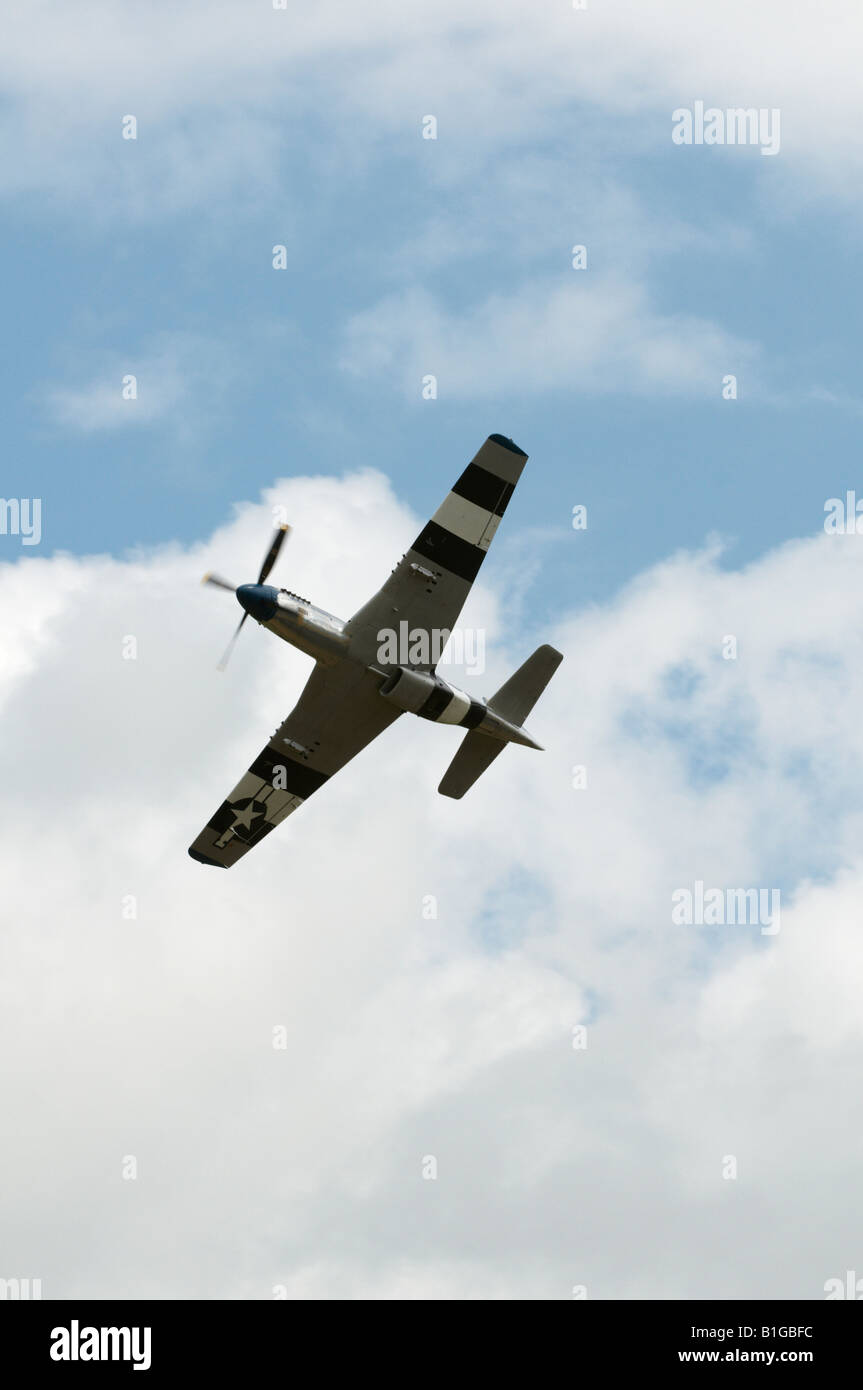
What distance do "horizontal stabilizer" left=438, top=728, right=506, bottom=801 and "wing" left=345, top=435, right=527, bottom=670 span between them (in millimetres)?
3486

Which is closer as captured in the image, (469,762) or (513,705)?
(513,705)

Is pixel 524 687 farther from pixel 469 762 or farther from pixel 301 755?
pixel 301 755

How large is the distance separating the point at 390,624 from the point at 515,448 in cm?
514


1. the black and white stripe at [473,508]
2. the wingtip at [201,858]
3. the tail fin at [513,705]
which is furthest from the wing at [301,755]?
the black and white stripe at [473,508]

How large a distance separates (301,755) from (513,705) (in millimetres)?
5685

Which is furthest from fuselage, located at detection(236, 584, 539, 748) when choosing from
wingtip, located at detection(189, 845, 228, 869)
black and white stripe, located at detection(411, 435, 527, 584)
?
wingtip, located at detection(189, 845, 228, 869)

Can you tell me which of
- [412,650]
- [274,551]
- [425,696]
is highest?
[274,551]

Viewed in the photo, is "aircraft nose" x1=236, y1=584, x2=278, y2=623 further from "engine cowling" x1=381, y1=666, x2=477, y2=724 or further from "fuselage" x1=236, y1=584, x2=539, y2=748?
"engine cowling" x1=381, y1=666, x2=477, y2=724

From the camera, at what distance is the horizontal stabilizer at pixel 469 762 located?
4203cm

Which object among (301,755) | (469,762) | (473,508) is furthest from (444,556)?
(301,755)

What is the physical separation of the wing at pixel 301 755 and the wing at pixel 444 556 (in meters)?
1.27

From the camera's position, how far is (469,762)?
4225cm
